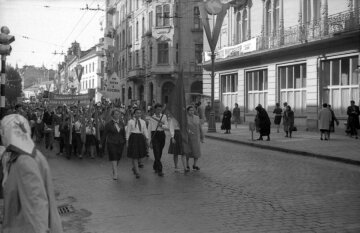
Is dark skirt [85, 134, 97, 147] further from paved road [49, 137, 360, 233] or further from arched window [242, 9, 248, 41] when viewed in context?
arched window [242, 9, 248, 41]

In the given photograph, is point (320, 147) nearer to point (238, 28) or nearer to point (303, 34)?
point (303, 34)

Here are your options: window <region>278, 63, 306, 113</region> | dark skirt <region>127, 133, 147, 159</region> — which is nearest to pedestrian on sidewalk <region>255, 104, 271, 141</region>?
window <region>278, 63, 306, 113</region>

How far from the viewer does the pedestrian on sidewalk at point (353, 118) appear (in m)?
21.3

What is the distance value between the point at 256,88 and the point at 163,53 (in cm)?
2003

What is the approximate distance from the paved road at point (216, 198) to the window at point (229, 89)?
→ 22094 mm

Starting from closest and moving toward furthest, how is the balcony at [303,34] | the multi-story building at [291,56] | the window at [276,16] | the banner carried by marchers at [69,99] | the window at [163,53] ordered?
the banner carried by marchers at [69,99] → the balcony at [303,34] → the multi-story building at [291,56] → the window at [276,16] → the window at [163,53]

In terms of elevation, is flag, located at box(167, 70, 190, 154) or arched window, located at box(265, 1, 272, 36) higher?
arched window, located at box(265, 1, 272, 36)

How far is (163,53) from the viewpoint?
51.1 meters

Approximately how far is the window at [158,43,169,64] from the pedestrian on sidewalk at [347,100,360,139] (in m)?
30.8

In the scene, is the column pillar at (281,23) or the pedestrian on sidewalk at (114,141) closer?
the pedestrian on sidewalk at (114,141)

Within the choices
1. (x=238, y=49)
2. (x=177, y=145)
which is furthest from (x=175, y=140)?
(x=238, y=49)

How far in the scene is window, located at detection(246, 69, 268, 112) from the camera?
104ft

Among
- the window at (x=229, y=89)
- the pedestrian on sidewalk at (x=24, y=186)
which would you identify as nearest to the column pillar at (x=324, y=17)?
the window at (x=229, y=89)

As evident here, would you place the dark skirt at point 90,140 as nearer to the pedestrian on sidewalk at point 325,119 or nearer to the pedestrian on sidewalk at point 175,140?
the pedestrian on sidewalk at point 175,140
